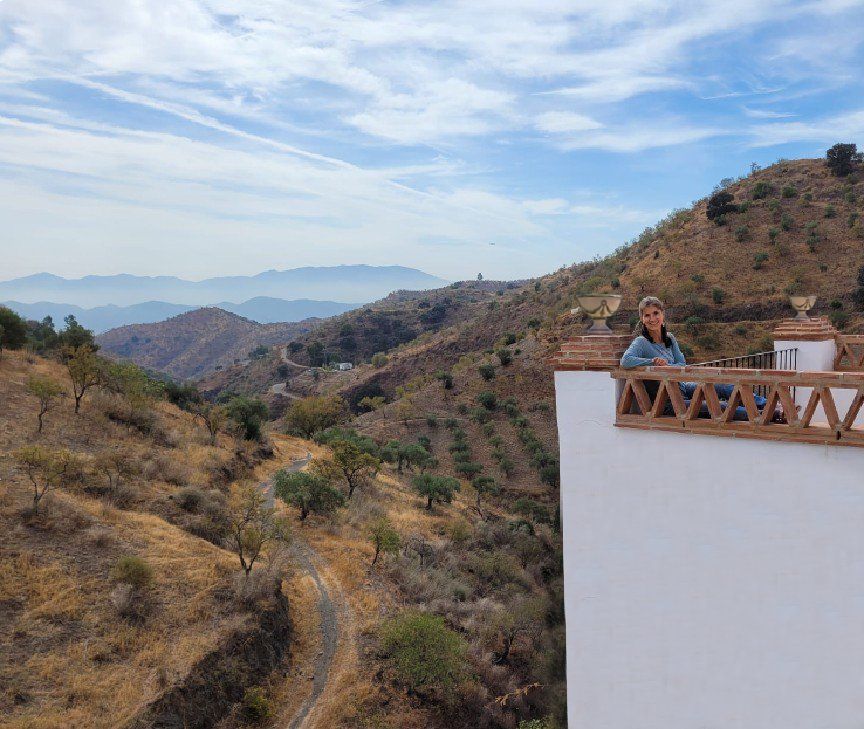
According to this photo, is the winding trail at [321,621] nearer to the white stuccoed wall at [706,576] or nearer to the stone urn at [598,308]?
the white stuccoed wall at [706,576]

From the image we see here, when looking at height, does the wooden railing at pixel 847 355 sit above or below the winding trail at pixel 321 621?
above

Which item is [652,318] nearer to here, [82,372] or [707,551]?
[707,551]

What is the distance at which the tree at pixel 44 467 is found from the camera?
1115cm

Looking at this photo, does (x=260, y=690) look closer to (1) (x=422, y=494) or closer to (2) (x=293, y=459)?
(1) (x=422, y=494)

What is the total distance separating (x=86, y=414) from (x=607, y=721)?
59.3 ft

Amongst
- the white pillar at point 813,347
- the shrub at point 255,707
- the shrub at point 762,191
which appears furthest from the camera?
the shrub at point 762,191

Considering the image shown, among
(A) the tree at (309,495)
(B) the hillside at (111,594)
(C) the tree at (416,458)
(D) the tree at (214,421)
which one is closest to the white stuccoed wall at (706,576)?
(B) the hillside at (111,594)

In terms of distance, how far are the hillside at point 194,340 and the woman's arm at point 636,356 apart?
116 metres

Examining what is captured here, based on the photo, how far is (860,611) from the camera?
3.06 meters

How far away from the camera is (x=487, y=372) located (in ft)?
116

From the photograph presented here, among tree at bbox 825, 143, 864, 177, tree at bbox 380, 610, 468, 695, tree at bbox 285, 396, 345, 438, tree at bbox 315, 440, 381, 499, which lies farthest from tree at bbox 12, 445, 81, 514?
tree at bbox 825, 143, 864, 177

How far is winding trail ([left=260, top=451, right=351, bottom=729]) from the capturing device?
8.94 meters

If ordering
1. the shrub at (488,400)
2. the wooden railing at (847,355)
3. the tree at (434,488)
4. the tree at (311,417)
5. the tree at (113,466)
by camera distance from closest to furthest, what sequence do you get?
the wooden railing at (847,355) < the tree at (113,466) < the tree at (434,488) < the shrub at (488,400) < the tree at (311,417)

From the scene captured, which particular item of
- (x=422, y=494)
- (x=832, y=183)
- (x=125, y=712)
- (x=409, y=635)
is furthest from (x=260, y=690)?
(x=832, y=183)
